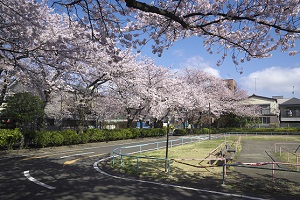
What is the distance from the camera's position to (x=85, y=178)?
8.69 meters

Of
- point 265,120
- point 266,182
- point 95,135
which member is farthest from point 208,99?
point 266,182

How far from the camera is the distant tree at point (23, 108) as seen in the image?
55.2ft

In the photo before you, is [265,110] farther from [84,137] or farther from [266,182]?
[266,182]

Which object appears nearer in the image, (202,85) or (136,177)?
(136,177)

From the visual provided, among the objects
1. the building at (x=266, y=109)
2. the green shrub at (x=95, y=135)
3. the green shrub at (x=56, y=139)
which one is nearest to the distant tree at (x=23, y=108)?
the green shrub at (x=56, y=139)

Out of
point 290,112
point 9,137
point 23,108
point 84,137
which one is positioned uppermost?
point 290,112

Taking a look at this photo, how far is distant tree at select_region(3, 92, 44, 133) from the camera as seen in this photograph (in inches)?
662

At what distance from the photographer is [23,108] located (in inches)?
676

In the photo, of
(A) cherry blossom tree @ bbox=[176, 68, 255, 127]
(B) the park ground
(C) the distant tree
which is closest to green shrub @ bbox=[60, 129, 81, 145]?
(C) the distant tree

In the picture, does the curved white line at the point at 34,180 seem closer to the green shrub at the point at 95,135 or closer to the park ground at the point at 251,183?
the park ground at the point at 251,183

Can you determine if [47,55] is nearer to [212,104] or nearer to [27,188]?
[27,188]

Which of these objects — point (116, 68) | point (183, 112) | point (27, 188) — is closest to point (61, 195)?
point (27, 188)

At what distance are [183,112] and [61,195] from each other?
36256 mm

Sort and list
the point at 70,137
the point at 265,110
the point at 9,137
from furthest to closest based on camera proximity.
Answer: the point at 265,110 → the point at 70,137 → the point at 9,137
